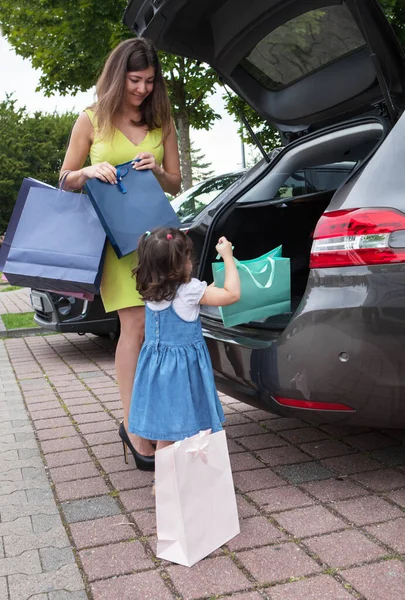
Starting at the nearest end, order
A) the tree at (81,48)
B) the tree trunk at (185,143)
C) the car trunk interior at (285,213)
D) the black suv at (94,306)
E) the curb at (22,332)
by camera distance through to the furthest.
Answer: the car trunk interior at (285,213)
the black suv at (94,306)
the curb at (22,332)
the tree at (81,48)
the tree trunk at (185,143)

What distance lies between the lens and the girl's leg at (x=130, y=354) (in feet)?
10.8

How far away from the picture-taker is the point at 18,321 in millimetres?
8797

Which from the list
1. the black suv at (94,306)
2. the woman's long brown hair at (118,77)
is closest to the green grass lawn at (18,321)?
the black suv at (94,306)

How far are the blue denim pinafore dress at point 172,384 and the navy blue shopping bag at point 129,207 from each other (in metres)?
0.33

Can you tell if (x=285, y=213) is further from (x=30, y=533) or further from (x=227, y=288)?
(x=30, y=533)

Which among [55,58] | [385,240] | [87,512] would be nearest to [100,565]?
[87,512]

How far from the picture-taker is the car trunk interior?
3.67 metres

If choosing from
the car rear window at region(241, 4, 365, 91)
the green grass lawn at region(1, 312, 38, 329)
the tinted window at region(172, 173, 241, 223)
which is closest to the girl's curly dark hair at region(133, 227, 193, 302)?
the car rear window at region(241, 4, 365, 91)

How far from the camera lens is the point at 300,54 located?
11.5 ft

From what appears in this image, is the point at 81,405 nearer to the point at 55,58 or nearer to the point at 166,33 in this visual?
the point at 166,33

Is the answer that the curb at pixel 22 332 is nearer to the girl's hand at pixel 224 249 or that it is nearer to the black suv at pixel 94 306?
the black suv at pixel 94 306

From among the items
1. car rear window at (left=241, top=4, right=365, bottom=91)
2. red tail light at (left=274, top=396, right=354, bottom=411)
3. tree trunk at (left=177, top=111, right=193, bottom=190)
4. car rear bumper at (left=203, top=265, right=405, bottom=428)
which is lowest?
red tail light at (left=274, top=396, right=354, bottom=411)

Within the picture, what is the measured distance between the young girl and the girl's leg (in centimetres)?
36

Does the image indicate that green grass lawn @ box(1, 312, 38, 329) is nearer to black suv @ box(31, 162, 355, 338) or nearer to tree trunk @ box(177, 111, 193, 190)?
black suv @ box(31, 162, 355, 338)
